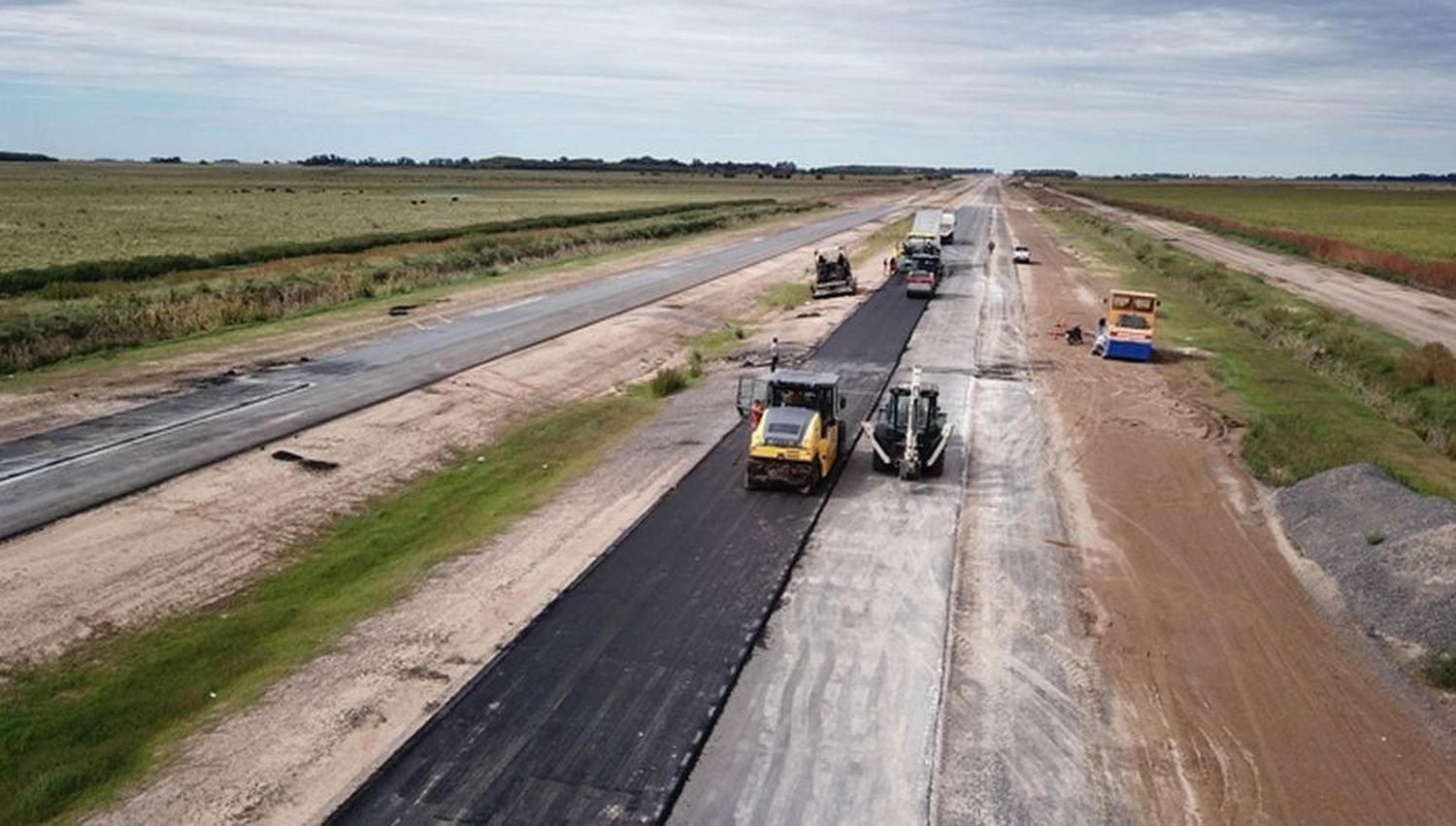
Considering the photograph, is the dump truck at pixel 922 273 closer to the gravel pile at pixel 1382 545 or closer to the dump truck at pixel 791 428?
the dump truck at pixel 791 428

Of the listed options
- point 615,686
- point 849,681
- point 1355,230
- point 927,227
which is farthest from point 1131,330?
point 1355,230

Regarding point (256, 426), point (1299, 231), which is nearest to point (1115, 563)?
point (256, 426)

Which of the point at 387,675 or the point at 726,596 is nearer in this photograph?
the point at 387,675

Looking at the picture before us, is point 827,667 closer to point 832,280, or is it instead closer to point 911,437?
point 911,437

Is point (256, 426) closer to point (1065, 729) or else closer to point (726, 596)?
point (726, 596)

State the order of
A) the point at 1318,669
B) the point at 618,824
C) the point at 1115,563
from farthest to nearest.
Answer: the point at 1115,563 → the point at 1318,669 → the point at 618,824

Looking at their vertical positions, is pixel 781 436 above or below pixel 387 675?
above
